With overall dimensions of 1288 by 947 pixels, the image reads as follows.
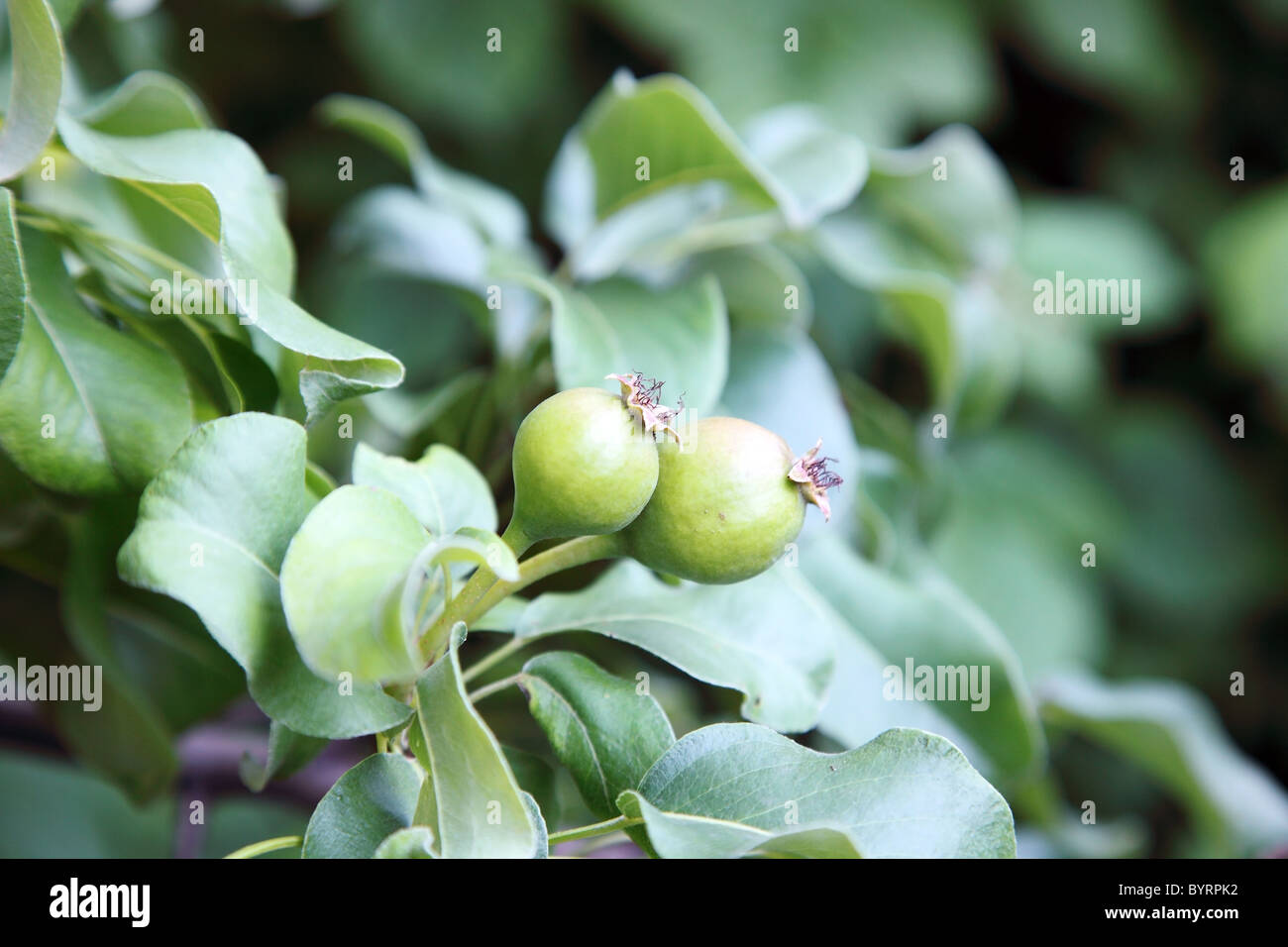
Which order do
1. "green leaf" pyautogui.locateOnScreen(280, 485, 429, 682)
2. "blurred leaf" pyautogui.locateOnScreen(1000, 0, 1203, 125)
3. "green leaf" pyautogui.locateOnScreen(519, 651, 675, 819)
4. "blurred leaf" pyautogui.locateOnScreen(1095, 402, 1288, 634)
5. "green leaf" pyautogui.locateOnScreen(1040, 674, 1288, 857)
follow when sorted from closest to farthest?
"green leaf" pyautogui.locateOnScreen(280, 485, 429, 682) → "green leaf" pyautogui.locateOnScreen(519, 651, 675, 819) → "green leaf" pyautogui.locateOnScreen(1040, 674, 1288, 857) → "blurred leaf" pyautogui.locateOnScreen(1000, 0, 1203, 125) → "blurred leaf" pyautogui.locateOnScreen(1095, 402, 1288, 634)

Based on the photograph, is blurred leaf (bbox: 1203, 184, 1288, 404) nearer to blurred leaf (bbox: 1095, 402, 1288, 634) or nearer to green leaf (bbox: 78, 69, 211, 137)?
blurred leaf (bbox: 1095, 402, 1288, 634)

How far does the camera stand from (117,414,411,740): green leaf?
0.33 m

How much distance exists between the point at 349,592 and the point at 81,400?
18 centimetres

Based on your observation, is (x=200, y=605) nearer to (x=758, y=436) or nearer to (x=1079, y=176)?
(x=758, y=436)

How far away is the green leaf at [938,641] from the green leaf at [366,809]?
0.27 metres

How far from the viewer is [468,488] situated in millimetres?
422

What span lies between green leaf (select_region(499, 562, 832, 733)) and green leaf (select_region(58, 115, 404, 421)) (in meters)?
0.13

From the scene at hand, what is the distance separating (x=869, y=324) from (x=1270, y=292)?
0.73m

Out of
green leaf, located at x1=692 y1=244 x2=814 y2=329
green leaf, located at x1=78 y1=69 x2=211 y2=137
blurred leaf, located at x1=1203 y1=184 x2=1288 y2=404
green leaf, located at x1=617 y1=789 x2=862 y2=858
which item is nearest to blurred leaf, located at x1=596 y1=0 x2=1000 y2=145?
blurred leaf, located at x1=1203 y1=184 x2=1288 y2=404

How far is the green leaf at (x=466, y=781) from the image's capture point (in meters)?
0.31

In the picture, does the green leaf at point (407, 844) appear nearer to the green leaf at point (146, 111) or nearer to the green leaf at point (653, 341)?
the green leaf at point (653, 341)

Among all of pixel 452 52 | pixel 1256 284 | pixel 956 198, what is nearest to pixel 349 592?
pixel 956 198

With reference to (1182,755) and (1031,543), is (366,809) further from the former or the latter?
(1031,543)
